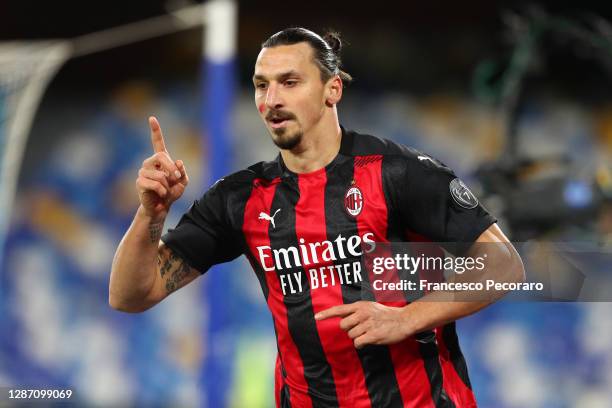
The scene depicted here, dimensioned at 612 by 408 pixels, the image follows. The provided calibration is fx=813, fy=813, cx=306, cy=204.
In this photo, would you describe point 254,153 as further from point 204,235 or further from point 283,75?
point 283,75

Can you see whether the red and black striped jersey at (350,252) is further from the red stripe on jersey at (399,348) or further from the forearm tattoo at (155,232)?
the forearm tattoo at (155,232)

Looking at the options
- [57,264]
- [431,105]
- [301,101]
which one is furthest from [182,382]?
[301,101]

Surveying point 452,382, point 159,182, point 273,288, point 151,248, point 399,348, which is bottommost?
point 452,382

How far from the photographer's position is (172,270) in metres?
2.33

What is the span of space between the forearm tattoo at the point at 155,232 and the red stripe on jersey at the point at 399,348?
537 millimetres

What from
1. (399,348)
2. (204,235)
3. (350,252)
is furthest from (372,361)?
(204,235)

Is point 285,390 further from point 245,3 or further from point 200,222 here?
point 245,3

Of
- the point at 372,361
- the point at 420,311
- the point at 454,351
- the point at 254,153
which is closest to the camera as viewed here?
the point at 420,311

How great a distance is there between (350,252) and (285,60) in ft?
1.83

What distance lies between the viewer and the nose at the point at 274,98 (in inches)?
85.7

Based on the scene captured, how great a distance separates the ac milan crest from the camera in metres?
2.19

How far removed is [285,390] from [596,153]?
3502 millimetres

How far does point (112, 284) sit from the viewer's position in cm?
226

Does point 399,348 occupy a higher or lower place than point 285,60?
lower
